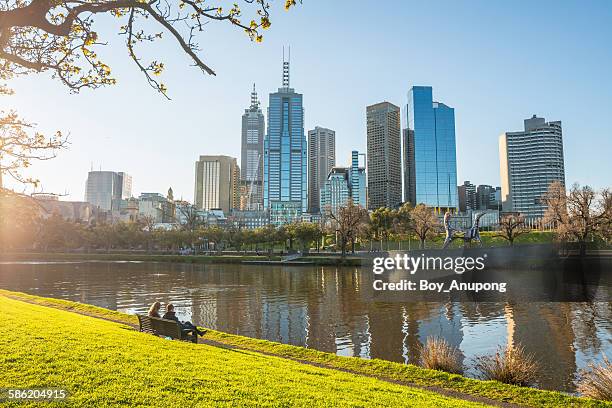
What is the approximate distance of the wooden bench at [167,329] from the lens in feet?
44.7

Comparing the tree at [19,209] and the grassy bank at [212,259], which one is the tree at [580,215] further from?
the tree at [19,209]

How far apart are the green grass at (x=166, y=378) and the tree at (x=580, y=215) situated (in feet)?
208

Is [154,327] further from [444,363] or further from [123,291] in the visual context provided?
[123,291]

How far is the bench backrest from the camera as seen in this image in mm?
13641

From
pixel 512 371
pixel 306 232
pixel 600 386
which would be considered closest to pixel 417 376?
pixel 512 371

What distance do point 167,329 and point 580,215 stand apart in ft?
223

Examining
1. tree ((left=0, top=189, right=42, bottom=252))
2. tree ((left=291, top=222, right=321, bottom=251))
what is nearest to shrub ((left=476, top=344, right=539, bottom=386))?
tree ((left=0, top=189, right=42, bottom=252))

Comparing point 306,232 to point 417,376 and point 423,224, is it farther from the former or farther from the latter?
point 417,376

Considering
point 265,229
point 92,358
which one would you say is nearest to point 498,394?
point 92,358

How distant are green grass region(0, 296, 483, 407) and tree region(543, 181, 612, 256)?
63.4 metres

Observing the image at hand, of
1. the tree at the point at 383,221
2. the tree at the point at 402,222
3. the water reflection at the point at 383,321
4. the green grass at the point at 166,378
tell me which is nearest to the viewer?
the green grass at the point at 166,378


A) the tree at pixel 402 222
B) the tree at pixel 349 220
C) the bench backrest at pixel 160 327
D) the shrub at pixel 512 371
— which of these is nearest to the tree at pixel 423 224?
the tree at pixel 402 222

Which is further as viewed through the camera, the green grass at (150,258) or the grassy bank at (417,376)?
the green grass at (150,258)

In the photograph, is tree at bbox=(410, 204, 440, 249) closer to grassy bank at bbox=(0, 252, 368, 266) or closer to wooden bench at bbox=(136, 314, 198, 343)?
grassy bank at bbox=(0, 252, 368, 266)
